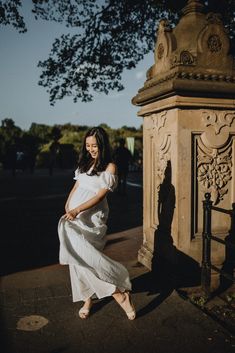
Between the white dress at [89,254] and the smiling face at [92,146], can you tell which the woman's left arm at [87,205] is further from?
the smiling face at [92,146]

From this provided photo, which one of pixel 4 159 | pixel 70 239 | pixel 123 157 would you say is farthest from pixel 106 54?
pixel 4 159

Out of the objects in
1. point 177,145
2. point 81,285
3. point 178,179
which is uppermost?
point 177,145

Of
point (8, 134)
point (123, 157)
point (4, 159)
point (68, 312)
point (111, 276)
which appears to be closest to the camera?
point (111, 276)

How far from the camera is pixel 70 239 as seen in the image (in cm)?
345

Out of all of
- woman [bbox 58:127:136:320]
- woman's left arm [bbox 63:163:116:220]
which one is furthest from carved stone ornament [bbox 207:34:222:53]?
woman's left arm [bbox 63:163:116:220]

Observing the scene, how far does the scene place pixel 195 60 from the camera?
4.19m

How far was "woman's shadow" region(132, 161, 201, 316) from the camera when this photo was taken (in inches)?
169

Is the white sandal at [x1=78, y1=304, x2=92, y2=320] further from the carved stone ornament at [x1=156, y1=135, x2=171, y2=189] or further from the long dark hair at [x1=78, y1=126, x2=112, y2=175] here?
the carved stone ornament at [x1=156, y1=135, x2=171, y2=189]

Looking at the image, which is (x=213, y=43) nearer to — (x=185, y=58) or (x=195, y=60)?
(x=195, y=60)

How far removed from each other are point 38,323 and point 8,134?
46.8 meters

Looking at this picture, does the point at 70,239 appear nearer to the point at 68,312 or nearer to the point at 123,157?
the point at 68,312

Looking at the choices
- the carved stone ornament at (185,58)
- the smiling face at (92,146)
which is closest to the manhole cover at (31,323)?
the smiling face at (92,146)

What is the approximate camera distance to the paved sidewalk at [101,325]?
3.04 m

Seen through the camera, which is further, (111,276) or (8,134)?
(8,134)
